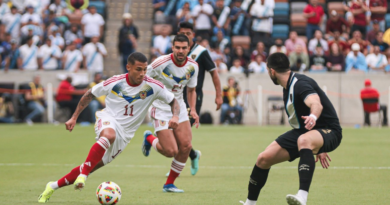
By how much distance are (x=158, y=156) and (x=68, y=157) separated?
1.97 m

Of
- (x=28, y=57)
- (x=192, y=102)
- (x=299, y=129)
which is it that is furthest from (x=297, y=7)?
(x=299, y=129)

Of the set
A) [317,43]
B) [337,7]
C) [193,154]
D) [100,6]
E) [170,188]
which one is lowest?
[170,188]

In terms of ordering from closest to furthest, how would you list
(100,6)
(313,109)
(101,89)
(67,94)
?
(313,109)
(101,89)
(67,94)
(100,6)

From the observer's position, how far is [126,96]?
7.64m

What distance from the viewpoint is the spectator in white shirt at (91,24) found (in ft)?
79.2

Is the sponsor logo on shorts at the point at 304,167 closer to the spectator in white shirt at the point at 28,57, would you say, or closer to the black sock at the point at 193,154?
the black sock at the point at 193,154

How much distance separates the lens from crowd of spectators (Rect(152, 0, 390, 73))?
22.5m

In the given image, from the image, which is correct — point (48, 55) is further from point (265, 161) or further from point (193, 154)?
point (265, 161)

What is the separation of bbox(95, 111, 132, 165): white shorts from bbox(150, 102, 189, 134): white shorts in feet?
4.42

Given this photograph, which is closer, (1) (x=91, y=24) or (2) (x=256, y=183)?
(2) (x=256, y=183)

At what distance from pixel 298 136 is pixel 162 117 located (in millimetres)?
2866

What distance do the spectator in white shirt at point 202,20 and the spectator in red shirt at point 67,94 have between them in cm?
527

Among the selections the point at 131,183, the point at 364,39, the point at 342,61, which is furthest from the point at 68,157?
the point at 364,39

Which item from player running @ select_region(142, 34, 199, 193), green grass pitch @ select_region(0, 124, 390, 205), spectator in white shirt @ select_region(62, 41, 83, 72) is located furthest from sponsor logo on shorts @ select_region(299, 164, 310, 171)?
spectator in white shirt @ select_region(62, 41, 83, 72)
